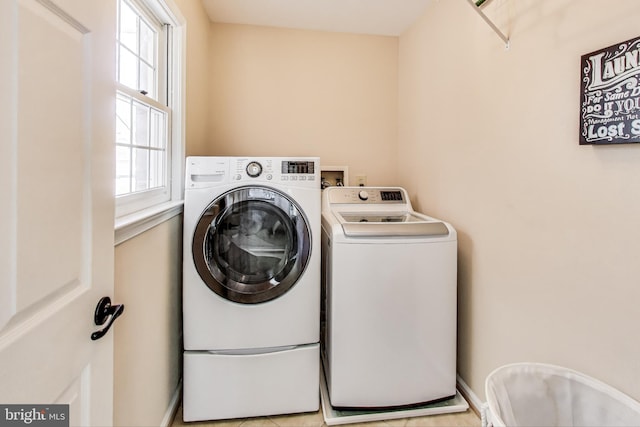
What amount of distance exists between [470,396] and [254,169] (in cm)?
169

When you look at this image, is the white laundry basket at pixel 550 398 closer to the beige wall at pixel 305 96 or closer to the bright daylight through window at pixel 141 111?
the bright daylight through window at pixel 141 111

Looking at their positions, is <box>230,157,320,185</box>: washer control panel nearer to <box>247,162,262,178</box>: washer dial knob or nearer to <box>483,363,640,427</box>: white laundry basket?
<box>247,162,262,178</box>: washer dial knob

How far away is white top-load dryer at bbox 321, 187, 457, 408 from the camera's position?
1.57 meters

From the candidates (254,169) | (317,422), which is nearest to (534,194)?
(254,169)

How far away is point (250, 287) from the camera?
1601mm

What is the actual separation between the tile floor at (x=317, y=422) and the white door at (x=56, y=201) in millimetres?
1015

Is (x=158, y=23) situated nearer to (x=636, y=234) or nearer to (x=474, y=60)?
(x=474, y=60)

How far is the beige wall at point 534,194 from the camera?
1014mm

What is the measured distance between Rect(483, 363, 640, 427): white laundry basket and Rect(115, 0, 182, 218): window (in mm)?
1530

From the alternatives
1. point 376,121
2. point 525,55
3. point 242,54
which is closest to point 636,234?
point 525,55

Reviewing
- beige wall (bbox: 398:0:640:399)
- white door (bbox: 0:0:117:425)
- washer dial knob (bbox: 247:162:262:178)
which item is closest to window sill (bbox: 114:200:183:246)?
white door (bbox: 0:0:117:425)

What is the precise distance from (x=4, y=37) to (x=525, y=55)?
1.64 metres

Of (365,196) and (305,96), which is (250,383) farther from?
(305,96)

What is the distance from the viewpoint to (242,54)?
2439 mm
